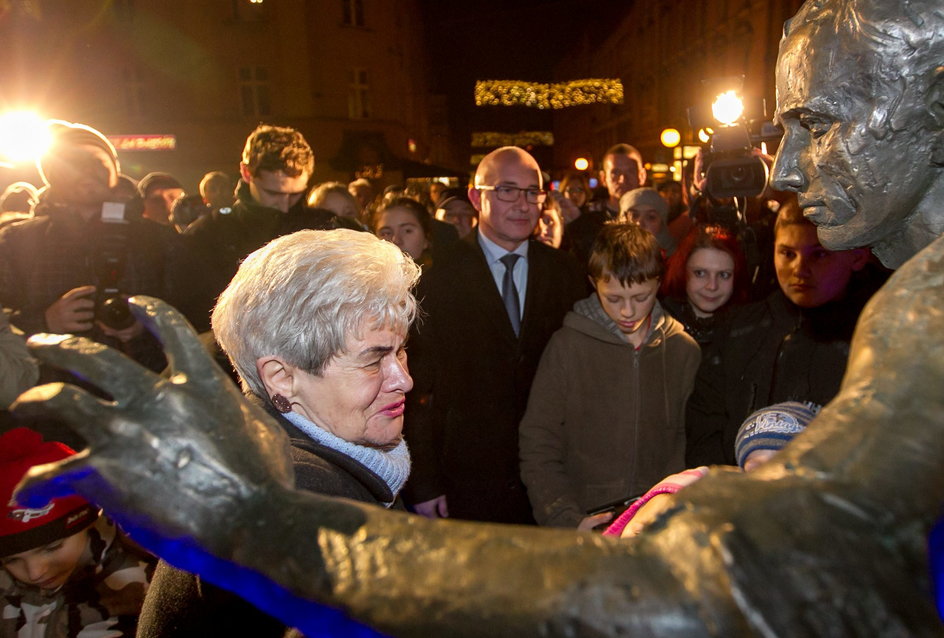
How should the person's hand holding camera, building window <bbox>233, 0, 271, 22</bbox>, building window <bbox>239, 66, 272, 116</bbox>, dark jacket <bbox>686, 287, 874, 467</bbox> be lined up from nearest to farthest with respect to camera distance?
dark jacket <bbox>686, 287, 874, 467</bbox> < the person's hand holding camera < building window <bbox>233, 0, 271, 22</bbox> < building window <bbox>239, 66, 272, 116</bbox>

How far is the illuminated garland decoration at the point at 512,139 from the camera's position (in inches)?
2024

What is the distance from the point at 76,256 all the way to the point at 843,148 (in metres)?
3.54

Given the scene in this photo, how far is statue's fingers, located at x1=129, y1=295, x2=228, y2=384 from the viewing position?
816mm

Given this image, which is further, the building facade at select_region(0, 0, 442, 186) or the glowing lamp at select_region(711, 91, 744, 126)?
the building facade at select_region(0, 0, 442, 186)

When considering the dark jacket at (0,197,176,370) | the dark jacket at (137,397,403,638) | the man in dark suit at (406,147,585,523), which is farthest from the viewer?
the man in dark suit at (406,147,585,523)

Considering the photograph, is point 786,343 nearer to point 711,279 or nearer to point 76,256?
point 711,279

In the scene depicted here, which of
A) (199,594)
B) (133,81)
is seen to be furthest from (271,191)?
(133,81)

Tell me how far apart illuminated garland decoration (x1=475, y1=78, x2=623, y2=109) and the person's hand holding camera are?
2650 cm

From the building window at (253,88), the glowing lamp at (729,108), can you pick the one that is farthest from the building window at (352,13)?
the glowing lamp at (729,108)

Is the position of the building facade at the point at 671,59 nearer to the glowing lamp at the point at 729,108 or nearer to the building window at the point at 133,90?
the glowing lamp at the point at 729,108

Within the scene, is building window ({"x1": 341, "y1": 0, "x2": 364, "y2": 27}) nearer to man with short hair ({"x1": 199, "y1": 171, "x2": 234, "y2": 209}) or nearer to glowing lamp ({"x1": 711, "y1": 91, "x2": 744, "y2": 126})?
man with short hair ({"x1": 199, "y1": 171, "x2": 234, "y2": 209})

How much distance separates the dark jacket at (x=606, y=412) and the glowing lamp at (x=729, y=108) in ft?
6.60

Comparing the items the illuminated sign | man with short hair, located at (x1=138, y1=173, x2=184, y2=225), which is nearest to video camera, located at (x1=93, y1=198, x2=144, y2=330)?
man with short hair, located at (x1=138, y1=173, x2=184, y2=225)

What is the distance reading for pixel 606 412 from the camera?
3.30 meters
